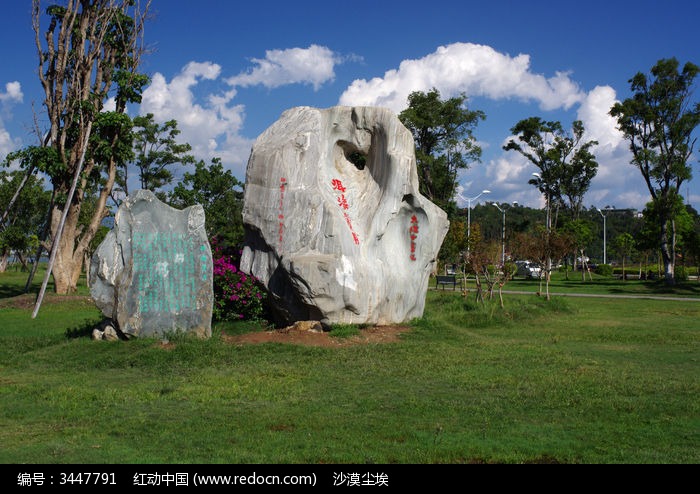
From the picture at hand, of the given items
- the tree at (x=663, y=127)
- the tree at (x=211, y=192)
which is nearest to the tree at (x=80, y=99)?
the tree at (x=211, y=192)

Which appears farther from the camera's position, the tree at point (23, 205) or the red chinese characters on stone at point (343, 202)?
the tree at point (23, 205)

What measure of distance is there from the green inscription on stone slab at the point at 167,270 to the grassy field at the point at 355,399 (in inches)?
32.1

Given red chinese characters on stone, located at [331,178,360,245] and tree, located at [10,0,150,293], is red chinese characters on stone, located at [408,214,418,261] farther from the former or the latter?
tree, located at [10,0,150,293]

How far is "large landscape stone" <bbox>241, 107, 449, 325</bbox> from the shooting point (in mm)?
13312

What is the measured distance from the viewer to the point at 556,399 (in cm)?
831

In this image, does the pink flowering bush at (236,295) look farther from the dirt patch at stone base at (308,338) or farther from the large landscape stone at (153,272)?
the large landscape stone at (153,272)

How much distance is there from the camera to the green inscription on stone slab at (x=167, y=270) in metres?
12.1

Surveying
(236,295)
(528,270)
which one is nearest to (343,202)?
(236,295)

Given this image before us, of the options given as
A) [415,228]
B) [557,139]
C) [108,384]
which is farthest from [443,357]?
[557,139]

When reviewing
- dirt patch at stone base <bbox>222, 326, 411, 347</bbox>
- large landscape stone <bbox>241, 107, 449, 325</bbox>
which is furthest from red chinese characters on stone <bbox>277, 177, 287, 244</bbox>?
dirt patch at stone base <bbox>222, 326, 411, 347</bbox>

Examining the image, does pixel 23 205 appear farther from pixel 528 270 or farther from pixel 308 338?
pixel 528 270

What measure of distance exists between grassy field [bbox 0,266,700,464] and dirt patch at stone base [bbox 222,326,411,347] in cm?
36

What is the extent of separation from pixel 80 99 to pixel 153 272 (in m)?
13.0
